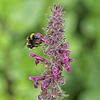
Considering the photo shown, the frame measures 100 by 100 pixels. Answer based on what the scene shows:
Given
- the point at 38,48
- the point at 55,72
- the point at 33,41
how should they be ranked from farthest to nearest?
the point at 38,48
the point at 33,41
the point at 55,72

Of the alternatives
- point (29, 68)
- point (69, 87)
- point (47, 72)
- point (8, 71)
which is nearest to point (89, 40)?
point (69, 87)

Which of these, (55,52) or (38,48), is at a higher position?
(38,48)

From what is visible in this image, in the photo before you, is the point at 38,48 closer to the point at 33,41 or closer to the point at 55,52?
the point at 33,41

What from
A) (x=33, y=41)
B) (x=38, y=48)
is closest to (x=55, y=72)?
(x=33, y=41)

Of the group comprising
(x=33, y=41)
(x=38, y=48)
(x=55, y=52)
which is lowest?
(x=55, y=52)

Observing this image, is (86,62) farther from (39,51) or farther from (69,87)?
(39,51)

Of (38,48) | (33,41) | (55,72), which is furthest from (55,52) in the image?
(38,48)

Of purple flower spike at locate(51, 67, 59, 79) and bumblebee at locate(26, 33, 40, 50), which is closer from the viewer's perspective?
purple flower spike at locate(51, 67, 59, 79)

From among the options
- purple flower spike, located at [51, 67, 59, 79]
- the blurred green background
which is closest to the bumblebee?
purple flower spike, located at [51, 67, 59, 79]

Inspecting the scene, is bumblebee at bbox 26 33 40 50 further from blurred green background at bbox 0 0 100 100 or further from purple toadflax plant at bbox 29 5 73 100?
blurred green background at bbox 0 0 100 100

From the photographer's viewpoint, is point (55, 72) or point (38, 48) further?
point (38, 48)

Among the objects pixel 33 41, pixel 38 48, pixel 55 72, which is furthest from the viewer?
pixel 38 48
